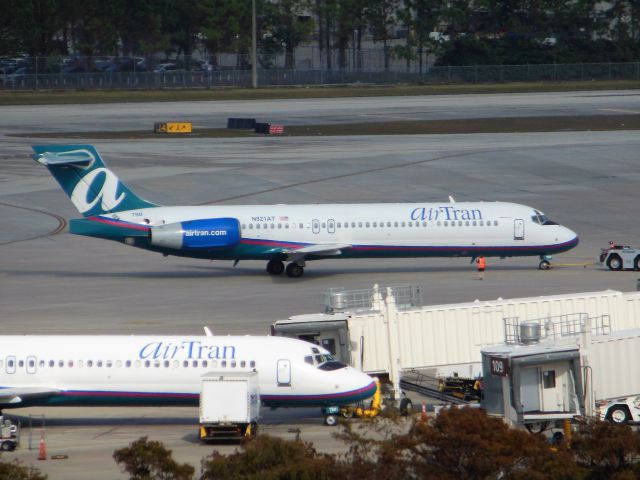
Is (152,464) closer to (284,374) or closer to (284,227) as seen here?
(284,374)

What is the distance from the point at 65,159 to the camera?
181 feet

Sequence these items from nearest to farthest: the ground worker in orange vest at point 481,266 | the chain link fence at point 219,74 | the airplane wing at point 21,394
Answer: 1. the airplane wing at point 21,394
2. the ground worker in orange vest at point 481,266
3. the chain link fence at point 219,74

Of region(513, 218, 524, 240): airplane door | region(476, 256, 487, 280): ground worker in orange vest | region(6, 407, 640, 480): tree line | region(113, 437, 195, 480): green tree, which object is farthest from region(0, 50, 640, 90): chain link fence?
region(6, 407, 640, 480): tree line

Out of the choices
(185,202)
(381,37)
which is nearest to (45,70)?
(381,37)

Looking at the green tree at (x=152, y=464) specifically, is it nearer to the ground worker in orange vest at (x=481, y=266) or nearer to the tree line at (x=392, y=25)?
the ground worker in orange vest at (x=481, y=266)

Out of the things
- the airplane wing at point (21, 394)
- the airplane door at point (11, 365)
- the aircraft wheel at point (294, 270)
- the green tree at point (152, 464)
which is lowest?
the aircraft wheel at point (294, 270)

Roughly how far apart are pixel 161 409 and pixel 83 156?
22873 mm

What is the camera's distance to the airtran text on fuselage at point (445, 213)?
181ft

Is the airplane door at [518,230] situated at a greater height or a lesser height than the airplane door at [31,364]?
lesser

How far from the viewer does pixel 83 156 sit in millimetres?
55312

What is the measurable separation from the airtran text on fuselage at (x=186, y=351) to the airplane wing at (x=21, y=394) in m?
2.53

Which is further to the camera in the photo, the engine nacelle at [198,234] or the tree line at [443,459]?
the engine nacelle at [198,234]

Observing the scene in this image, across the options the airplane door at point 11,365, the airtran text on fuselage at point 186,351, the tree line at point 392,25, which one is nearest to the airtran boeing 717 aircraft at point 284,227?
the airtran text on fuselage at point 186,351

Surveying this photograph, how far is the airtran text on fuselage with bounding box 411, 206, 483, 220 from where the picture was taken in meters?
55.2
